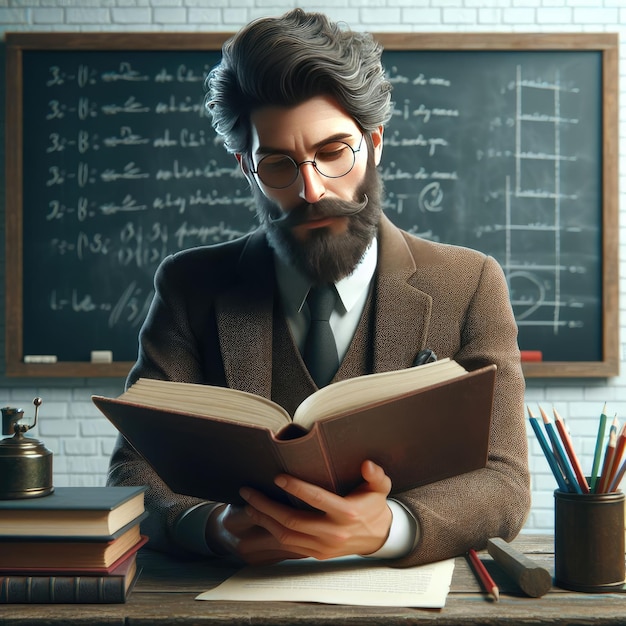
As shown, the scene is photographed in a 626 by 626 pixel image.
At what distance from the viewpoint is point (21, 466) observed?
954mm

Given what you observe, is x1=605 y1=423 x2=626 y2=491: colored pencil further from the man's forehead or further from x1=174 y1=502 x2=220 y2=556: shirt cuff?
the man's forehead

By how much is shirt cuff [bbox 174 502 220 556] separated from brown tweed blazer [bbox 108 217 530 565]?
0.07 m

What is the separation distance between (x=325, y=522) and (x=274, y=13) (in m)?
2.45

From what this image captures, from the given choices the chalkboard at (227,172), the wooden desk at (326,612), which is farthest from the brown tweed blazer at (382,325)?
the chalkboard at (227,172)

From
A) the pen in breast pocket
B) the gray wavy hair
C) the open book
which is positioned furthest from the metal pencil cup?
the gray wavy hair

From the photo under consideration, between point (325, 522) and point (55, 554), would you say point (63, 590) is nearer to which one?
point (55, 554)

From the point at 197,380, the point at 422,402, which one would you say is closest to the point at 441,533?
the point at 422,402

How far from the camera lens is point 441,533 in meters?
1.09

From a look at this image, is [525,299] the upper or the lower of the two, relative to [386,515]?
upper

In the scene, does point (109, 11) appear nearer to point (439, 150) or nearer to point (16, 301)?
point (16, 301)

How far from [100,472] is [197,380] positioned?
5.37ft

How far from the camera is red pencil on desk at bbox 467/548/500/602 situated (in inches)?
35.6

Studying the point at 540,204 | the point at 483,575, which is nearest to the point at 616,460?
the point at 483,575

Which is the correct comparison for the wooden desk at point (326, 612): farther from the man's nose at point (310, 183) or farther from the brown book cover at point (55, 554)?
the man's nose at point (310, 183)
